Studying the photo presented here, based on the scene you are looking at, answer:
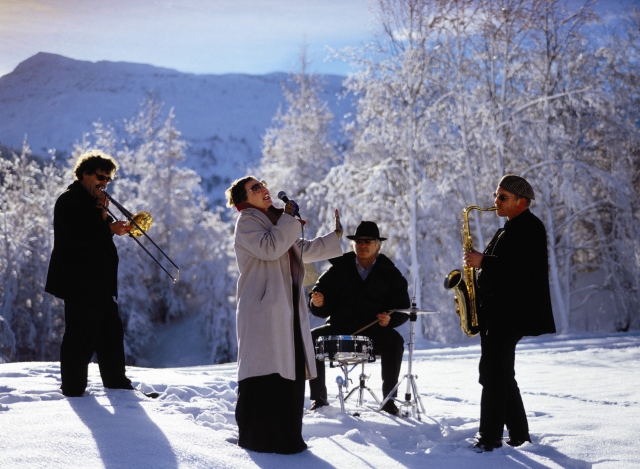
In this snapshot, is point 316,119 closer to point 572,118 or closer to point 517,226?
point 572,118

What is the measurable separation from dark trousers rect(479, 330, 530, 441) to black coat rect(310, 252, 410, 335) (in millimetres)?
1633

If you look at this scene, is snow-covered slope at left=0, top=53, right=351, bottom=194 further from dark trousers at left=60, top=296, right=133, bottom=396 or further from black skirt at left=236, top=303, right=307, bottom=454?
black skirt at left=236, top=303, right=307, bottom=454

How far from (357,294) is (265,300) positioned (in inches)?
85.6

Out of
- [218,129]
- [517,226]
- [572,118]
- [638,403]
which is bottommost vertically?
[638,403]

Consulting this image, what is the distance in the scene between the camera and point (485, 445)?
440 cm

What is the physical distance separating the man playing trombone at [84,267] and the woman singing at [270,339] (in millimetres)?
1441

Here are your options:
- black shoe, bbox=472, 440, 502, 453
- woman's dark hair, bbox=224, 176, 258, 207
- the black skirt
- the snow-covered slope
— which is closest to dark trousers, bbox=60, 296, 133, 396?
woman's dark hair, bbox=224, 176, 258, 207

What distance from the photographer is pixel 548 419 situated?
17.4 feet

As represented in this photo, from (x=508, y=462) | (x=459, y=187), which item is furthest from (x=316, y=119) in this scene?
(x=508, y=462)

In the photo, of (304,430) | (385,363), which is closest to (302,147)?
(385,363)

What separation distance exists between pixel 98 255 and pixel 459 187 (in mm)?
14607

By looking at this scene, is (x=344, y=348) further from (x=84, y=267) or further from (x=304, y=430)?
(x=84, y=267)

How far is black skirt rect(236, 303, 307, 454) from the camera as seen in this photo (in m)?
4.12

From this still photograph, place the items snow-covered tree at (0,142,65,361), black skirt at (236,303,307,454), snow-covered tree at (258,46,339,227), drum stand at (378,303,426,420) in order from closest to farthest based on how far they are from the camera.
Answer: black skirt at (236,303,307,454)
drum stand at (378,303,426,420)
snow-covered tree at (0,142,65,361)
snow-covered tree at (258,46,339,227)
